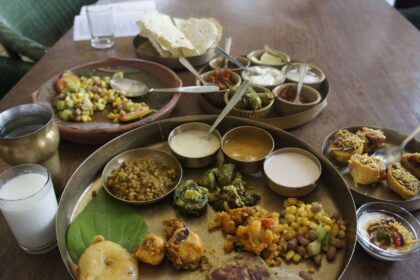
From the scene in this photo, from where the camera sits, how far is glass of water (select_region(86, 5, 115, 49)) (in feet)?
8.93

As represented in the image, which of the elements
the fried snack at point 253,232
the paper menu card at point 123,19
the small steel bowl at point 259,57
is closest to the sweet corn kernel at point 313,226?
the fried snack at point 253,232

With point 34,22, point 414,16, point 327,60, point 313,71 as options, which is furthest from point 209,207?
point 414,16

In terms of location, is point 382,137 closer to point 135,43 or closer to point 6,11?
point 135,43

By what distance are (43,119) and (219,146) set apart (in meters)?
0.77

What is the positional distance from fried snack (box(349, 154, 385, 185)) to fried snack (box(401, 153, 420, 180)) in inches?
4.5

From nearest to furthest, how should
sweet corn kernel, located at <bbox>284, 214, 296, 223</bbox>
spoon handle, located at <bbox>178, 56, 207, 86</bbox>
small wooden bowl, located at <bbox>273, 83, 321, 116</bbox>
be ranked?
sweet corn kernel, located at <bbox>284, 214, 296, 223</bbox> < small wooden bowl, located at <bbox>273, 83, 321, 116</bbox> < spoon handle, located at <bbox>178, 56, 207, 86</bbox>

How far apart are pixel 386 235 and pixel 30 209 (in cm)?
124

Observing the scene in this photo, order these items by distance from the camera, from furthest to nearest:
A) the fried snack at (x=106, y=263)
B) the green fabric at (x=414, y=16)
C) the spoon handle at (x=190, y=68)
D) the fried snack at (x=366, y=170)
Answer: the green fabric at (x=414, y=16) < the spoon handle at (x=190, y=68) < the fried snack at (x=366, y=170) < the fried snack at (x=106, y=263)

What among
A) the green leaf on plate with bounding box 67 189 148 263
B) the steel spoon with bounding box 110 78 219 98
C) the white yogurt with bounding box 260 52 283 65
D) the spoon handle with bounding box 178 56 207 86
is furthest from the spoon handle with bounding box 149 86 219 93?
the green leaf on plate with bounding box 67 189 148 263

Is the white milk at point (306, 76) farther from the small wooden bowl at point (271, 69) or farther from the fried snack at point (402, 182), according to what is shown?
the fried snack at point (402, 182)

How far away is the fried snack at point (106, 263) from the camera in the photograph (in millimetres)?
1140

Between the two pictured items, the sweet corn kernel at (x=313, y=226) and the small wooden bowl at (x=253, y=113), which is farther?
the small wooden bowl at (x=253, y=113)

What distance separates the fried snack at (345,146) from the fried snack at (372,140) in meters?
0.04

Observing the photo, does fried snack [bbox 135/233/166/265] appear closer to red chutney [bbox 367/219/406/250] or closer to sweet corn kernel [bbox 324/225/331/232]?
sweet corn kernel [bbox 324/225/331/232]
